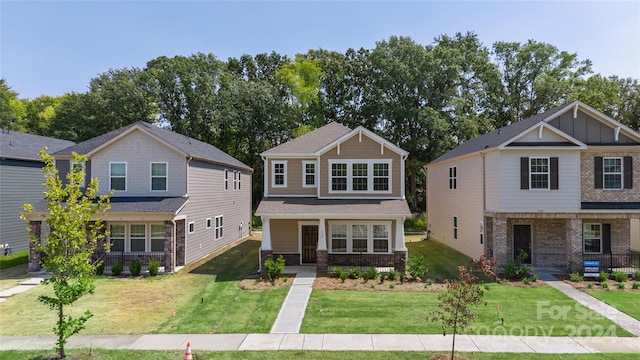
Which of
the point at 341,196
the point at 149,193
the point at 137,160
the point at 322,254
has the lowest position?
the point at 322,254

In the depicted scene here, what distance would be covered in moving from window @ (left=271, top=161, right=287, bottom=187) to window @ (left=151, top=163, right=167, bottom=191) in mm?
5791

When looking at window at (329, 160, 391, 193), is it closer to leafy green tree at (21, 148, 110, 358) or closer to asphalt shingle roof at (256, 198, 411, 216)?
asphalt shingle roof at (256, 198, 411, 216)

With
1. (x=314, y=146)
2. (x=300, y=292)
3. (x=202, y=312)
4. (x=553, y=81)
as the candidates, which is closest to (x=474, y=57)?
(x=553, y=81)

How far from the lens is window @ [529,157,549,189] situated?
58.8ft

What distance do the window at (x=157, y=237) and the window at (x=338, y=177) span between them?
30.1 ft

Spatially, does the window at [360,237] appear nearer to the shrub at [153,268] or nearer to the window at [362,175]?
the window at [362,175]

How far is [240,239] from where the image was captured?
97.3 feet

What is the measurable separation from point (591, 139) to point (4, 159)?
1236 inches

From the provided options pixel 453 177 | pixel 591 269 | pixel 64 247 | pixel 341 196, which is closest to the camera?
pixel 64 247

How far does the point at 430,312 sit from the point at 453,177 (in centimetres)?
1397

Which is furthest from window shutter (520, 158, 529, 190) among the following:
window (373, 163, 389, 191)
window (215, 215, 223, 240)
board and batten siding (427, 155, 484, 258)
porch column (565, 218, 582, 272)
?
window (215, 215, 223, 240)

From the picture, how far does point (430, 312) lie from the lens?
1257 centimetres

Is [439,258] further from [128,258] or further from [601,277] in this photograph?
[128,258]

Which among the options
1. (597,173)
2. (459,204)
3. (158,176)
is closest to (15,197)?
(158,176)
